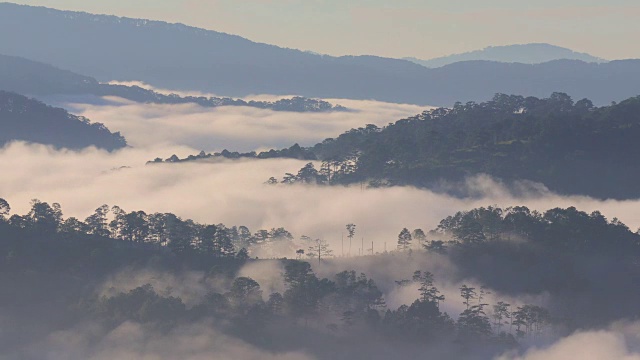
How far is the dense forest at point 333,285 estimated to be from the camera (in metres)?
148

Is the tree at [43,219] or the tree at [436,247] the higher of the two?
the tree at [43,219]

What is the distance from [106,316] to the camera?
496ft

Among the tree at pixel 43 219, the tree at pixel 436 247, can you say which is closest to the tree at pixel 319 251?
the tree at pixel 436 247

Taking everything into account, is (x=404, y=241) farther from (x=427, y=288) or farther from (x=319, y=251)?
(x=427, y=288)

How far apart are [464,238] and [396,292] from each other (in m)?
16.0

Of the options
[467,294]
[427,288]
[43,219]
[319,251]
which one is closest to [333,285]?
[427,288]

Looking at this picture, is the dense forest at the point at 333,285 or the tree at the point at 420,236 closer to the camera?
the dense forest at the point at 333,285

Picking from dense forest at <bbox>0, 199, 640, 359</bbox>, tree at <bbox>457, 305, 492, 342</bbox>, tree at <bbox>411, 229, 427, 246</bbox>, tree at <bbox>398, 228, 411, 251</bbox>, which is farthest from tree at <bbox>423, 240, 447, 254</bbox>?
tree at <bbox>457, 305, 492, 342</bbox>

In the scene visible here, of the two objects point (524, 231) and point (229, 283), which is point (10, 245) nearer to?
point (229, 283)

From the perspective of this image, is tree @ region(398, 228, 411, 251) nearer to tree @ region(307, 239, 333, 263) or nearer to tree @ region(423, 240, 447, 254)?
tree @ region(423, 240, 447, 254)

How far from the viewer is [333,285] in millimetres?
153250

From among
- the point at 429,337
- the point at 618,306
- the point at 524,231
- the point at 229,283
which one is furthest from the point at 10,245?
the point at 618,306

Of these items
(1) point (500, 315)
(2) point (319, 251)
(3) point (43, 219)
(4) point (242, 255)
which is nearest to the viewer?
(1) point (500, 315)

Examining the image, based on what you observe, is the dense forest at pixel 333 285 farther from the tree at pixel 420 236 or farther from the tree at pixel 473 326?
the tree at pixel 420 236
